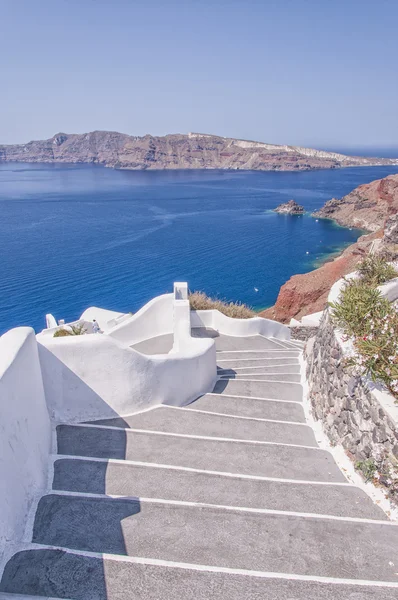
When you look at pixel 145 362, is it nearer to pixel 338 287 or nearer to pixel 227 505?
pixel 227 505

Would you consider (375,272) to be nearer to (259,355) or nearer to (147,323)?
(259,355)

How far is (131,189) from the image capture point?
98125mm

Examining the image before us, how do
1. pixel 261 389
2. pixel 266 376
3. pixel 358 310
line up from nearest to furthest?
pixel 358 310
pixel 261 389
pixel 266 376

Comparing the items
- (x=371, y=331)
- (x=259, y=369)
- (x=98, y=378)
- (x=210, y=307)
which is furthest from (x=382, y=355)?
(x=210, y=307)

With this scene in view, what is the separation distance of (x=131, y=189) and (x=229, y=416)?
97.7 m

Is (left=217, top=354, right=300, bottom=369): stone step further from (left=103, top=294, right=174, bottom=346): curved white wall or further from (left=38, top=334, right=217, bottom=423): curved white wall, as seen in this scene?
(left=38, top=334, right=217, bottom=423): curved white wall

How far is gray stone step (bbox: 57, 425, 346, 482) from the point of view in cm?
505

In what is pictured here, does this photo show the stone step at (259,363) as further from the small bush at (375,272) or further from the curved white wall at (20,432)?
the curved white wall at (20,432)

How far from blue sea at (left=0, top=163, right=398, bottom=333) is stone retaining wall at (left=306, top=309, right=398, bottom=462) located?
23.6 meters

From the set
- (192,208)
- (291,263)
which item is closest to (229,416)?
(291,263)

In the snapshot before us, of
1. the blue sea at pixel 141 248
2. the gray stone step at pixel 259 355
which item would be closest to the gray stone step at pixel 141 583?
the gray stone step at pixel 259 355

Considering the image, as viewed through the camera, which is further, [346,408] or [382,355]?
[346,408]

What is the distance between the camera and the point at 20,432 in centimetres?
409

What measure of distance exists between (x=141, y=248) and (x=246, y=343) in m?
35.9
